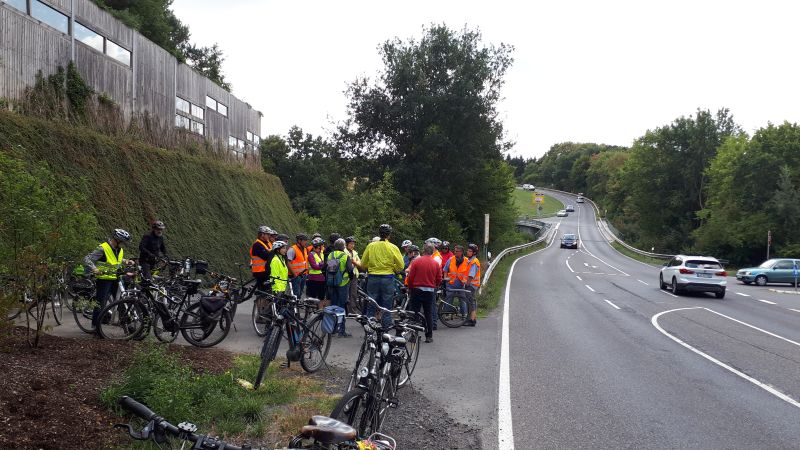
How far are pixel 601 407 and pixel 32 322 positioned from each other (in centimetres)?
839

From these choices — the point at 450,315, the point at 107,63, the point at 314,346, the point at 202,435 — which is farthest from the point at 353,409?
the point at 107,63

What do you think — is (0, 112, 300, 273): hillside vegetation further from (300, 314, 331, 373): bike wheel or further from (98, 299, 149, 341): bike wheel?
(300, 314, 331, 373): bike wheel

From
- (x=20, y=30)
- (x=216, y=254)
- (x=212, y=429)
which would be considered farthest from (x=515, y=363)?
(x=20, y=30)

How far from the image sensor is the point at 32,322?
933cm

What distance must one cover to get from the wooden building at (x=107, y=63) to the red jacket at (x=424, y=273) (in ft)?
33.0

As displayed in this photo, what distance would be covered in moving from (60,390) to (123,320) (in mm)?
2952

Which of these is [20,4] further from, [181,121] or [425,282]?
[425,282]

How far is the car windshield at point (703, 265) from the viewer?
22609 mm

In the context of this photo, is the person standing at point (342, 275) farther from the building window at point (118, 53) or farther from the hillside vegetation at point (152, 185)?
the building window at point (118, 53)

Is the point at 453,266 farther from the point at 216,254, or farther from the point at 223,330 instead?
the point at 216,254

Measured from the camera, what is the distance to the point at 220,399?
5973 mm

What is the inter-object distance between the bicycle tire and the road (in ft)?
8.82

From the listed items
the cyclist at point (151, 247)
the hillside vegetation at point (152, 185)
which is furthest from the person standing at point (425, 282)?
the hillside vegetation at point (152, 185)

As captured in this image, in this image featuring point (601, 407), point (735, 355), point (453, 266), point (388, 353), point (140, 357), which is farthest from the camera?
point (453, 266)
